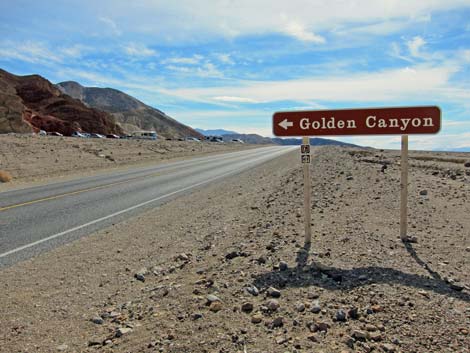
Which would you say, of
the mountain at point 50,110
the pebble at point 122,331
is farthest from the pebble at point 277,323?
the mountain at point 50,110

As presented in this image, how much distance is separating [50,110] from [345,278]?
91952mm

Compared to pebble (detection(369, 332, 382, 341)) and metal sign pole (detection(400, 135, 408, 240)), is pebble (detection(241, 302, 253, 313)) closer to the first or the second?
pebble (detection(369, 332, 382, 341))

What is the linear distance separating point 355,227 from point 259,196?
6.58m

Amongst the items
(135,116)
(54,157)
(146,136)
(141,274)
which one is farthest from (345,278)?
(135,116)

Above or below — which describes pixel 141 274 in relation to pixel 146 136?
below

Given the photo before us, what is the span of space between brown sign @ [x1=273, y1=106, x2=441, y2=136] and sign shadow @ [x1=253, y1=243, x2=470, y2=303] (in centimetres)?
179

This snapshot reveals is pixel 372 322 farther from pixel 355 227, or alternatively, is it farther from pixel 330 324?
pixel 355 227

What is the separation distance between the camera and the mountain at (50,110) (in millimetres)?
75062

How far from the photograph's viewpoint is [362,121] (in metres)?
5.44

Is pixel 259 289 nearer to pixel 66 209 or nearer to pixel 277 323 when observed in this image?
pixel 277 323

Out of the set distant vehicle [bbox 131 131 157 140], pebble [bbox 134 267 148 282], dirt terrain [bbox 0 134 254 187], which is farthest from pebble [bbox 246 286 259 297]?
distant vehicle [bbox 131 131 157 140]

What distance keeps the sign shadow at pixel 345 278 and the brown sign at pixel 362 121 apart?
1.79 meters

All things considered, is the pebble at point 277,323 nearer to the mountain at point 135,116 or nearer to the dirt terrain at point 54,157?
the dirt terrain at point 54,157

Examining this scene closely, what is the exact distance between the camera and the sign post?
5.33 m
